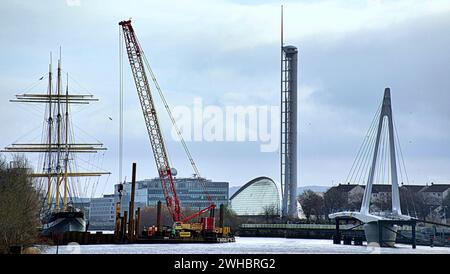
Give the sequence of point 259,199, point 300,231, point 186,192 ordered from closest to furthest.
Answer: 1. point 186,192
2. point 300,231
3. point 259,199

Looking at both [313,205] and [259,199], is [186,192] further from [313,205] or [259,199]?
[259,199]

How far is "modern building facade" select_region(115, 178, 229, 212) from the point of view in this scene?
5178cm

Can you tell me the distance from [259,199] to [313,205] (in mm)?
6713

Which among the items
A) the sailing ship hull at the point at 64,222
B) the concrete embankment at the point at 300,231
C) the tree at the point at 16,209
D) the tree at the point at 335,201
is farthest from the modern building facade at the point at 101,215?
the tree at the point at 16,209

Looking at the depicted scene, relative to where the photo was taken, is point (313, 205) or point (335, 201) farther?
point (313, 205)

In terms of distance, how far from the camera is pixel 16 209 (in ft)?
73.2

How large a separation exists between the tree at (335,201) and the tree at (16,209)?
4734 cm

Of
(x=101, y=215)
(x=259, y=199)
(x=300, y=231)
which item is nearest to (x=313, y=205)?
(x=259, y=199)

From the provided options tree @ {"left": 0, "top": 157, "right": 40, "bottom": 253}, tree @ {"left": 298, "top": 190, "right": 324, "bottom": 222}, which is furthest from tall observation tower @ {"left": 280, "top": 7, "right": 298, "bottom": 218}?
tree @ {"left": 0, "top": 157, "right": 40, "bottom": 253}

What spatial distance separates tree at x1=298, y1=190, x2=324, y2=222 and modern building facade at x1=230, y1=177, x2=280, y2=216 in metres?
3.13

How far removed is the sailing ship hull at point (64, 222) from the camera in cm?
4540

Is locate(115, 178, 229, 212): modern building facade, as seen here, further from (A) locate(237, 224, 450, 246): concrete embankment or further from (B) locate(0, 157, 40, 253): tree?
(B) locate(0, 157, 40, 253): tree
